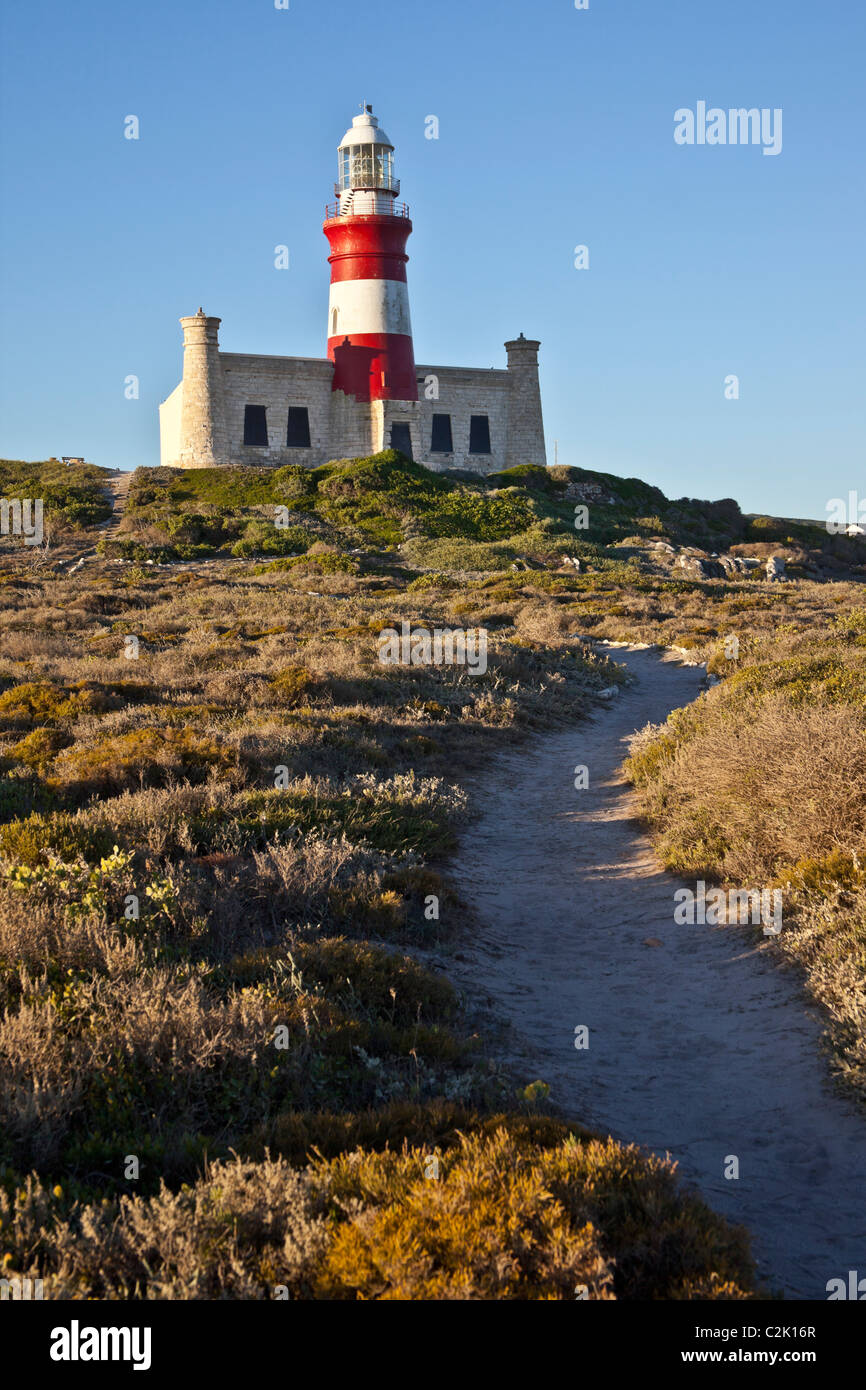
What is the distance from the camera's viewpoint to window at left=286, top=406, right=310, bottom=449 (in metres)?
50.1

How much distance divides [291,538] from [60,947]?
111ft

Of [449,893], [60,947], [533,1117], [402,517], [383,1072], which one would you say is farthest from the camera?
[402,517]

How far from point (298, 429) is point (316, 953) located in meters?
47.8

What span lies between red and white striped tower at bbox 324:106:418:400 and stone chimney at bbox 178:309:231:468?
19.4 feet

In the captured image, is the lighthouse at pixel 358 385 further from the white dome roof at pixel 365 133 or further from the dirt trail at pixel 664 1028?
the dirt trail at pixel 664 1028

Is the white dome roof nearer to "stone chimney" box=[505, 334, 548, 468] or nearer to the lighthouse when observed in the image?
the lighthouse

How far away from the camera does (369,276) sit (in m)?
47.2

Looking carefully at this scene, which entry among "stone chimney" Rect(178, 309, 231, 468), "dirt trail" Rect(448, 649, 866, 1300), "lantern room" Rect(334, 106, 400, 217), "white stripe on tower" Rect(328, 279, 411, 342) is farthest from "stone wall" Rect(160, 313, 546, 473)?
"dirt trail" Rect(448, 649, 866, 1300)

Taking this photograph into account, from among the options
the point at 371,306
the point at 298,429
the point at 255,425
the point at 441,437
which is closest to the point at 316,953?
the point at 371,306

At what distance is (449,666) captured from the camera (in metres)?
15.8

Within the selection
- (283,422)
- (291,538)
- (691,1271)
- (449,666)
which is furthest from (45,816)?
(283,422)

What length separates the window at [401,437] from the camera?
5000 cm

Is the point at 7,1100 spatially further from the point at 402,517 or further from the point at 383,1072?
the point at 402,517

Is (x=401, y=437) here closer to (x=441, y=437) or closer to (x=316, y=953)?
(x=441, y=437)
